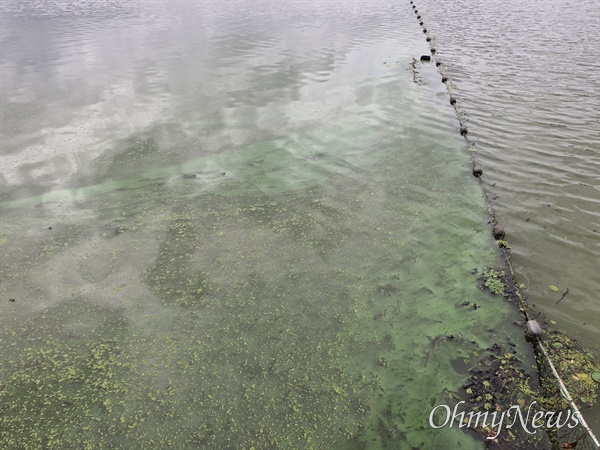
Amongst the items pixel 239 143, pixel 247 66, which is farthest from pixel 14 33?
pixel 239 143

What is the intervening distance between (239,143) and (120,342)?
351cm

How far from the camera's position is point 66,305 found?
320 cm

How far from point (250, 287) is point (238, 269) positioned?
0.26 m

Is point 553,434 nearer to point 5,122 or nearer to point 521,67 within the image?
point 5,122

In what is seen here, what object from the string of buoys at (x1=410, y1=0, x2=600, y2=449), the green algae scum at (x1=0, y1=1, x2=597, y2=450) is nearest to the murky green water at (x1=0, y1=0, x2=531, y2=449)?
the green algae scum at (x1=0, y1=1, x2=597, y2=450)

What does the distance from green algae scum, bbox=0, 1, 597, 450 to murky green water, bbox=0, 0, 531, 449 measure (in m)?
0.02

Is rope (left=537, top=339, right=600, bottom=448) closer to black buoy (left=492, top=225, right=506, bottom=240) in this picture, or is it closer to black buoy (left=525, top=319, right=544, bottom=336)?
black buoy (left=525, top=319, right=544, bottom=336)

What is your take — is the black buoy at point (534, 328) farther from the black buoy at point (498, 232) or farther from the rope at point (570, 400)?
the black buoy at point (498, 232)

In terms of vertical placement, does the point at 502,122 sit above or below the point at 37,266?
above

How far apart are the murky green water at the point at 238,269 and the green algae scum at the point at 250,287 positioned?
2 cm

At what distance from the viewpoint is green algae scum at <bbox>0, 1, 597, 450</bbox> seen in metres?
2.47

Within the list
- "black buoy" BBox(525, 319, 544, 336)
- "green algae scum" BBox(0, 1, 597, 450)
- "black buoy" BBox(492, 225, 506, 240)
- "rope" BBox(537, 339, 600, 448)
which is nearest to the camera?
"rope" BBox(537, 339, 600, 448)

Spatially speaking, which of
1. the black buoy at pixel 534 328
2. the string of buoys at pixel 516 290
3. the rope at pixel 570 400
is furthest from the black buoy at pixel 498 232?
the rope at pixel 570 400

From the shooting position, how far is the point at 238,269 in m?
3.58
